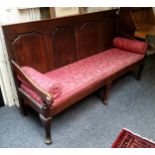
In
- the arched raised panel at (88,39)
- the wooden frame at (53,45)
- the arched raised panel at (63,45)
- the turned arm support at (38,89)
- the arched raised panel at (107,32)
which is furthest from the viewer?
the arched raised panel at (107,32)

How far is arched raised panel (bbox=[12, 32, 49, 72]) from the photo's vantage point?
5.59 ft

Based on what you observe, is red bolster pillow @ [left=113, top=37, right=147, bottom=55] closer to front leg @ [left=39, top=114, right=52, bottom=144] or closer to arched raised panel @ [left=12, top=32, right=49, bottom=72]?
arched raised panel @ [left=12, top=32, right=49, bottom=72]

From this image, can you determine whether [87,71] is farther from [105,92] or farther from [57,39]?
[57,39]

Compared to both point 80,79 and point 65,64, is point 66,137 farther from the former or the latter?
point 65,64

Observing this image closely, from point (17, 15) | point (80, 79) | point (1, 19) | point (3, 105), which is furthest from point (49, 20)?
point (3, 105)

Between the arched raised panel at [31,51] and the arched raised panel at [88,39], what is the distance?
527mm

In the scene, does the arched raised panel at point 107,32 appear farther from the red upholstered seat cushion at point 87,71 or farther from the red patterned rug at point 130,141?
the red patterned rug at point 130,141

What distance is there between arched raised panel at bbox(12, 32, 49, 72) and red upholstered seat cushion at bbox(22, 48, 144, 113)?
0.50ft

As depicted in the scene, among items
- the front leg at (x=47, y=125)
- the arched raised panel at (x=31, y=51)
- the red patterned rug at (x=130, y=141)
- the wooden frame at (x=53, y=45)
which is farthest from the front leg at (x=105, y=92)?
the front leg at (x=47, y=125)

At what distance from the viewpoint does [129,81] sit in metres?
2.71

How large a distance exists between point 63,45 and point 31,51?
41 centimetres

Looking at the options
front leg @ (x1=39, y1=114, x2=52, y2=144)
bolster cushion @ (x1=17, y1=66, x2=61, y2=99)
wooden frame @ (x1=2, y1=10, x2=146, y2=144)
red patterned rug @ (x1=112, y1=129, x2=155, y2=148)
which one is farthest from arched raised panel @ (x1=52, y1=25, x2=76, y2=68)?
red patterned rug @ (x1=112, y1=129, x2=155, y2=148)

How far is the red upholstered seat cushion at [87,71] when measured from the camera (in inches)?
66.0
